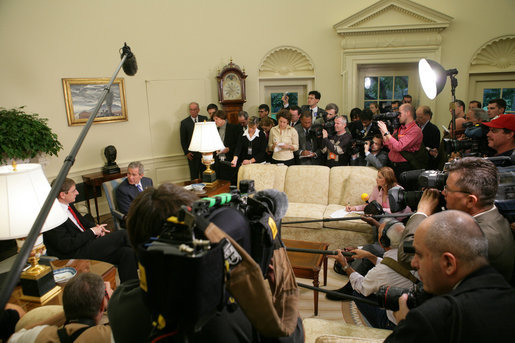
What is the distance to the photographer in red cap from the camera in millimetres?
2347

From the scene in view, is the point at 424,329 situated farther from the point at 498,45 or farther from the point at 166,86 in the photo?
the point at 498,45

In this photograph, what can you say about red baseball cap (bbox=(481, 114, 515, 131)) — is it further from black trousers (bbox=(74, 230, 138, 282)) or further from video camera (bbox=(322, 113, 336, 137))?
black trousers (bbox=(74, 230, 138, 282))

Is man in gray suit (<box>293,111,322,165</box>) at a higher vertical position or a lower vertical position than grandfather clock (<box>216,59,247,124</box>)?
lower

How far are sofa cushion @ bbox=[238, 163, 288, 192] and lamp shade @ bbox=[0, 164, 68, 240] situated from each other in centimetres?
296

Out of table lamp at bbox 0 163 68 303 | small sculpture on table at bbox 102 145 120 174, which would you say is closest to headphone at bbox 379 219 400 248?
table lamp at bbox 0 163 68 303

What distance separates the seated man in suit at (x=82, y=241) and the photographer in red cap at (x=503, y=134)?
9.79 feet

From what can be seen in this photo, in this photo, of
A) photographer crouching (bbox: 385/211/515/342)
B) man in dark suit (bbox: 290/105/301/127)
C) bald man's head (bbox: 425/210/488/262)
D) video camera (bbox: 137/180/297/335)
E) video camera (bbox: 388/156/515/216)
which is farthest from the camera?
man in dark suit (bbox: 290/105/301/127)

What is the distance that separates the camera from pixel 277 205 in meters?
1.00

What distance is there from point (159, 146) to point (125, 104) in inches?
35.6

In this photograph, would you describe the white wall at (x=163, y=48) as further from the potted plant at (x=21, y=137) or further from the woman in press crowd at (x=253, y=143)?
the woman in press crowd at (x=253, y=143)

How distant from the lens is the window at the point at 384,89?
6086mm

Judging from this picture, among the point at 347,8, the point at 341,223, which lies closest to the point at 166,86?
the point at 347,8

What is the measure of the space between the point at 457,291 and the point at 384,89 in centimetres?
569

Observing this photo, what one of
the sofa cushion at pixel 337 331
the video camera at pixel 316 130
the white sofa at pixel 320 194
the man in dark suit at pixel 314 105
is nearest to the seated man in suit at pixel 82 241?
the white sofa at pixel 320 194
